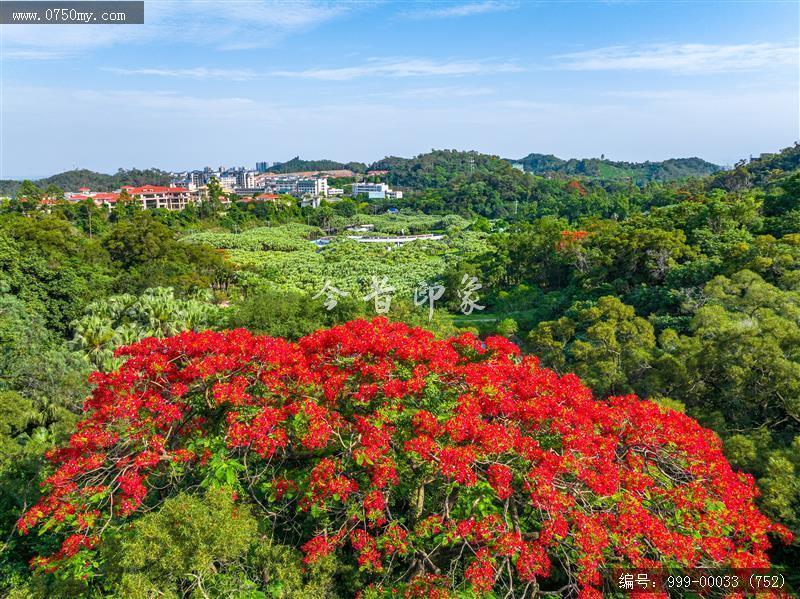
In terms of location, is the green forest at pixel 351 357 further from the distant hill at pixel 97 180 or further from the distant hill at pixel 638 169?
the distant hill at pixel 638 169

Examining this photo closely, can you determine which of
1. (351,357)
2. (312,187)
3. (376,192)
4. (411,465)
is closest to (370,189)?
(376,192)

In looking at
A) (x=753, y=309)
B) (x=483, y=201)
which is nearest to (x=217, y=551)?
(x=753, y=309)

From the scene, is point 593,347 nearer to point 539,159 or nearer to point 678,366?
point 678,366

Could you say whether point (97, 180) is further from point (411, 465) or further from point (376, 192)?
point (411, 465)

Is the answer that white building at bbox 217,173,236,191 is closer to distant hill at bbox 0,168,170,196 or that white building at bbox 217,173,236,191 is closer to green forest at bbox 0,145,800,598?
distant hill at bbox 0,168,170,196

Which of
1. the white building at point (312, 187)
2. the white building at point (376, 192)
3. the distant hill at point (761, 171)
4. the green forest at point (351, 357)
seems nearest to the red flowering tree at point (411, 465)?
the green forest at point (351, 357)

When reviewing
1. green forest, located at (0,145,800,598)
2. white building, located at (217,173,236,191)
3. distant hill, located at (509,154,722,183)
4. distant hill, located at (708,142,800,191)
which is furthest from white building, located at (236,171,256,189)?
distant hill, located at (708,142,800,191)

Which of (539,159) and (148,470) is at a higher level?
(539,159)
